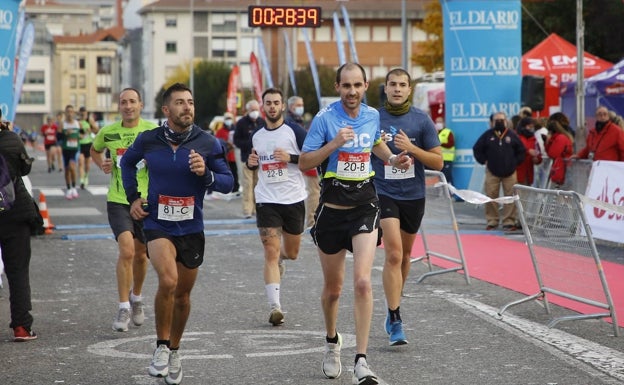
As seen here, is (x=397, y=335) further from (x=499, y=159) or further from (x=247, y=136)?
(x=247, y=136)

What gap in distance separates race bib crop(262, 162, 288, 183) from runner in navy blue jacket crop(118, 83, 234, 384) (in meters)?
3.08

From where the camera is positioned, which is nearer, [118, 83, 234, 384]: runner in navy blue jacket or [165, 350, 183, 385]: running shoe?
[165, 350, 183, 385]: running shoe

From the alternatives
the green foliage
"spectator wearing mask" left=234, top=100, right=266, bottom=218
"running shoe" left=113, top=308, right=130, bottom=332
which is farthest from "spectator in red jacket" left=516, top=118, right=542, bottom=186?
the green foliage

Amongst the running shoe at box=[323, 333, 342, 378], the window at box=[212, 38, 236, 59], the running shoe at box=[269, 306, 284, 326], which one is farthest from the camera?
the window at box=[212, 38, 236, 59]

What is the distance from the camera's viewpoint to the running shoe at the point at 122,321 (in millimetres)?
10203

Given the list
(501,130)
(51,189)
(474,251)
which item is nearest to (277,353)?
(474,251)

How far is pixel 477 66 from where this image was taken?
23.3m

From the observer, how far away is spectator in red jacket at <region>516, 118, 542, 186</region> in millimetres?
21141

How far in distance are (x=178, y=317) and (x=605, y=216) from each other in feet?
33.6

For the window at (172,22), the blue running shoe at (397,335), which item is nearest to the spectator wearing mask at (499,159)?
the blue running shoe at (397,335)

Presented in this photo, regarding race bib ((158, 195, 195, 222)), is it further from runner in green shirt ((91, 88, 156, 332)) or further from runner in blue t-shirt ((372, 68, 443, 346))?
runner in green shirt ((91, 88, 156, 332))

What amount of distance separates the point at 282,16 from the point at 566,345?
17.2 metres

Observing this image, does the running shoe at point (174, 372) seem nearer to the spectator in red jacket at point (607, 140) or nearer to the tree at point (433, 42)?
the spectator in red jacket at point (607, 140)

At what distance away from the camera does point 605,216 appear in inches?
675
